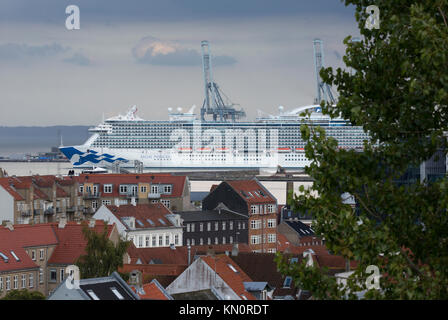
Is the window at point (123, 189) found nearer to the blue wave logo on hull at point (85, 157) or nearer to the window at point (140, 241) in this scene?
the window at point (140, 241)

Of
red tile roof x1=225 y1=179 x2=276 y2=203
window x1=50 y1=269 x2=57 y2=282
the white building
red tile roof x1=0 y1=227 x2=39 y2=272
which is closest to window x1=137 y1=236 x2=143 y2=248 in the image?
the white building

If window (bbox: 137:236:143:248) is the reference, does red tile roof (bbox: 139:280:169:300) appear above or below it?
above

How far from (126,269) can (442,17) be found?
27.7 meters

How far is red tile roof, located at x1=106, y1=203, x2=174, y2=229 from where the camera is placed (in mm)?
56981

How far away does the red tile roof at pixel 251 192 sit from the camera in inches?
2699

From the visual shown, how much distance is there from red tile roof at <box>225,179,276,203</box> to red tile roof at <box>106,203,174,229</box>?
8946mm

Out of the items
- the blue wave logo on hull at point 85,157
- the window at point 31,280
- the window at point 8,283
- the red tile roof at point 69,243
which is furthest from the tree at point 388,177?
the blue wave logo on hull at point 85,157

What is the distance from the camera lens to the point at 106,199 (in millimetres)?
68312

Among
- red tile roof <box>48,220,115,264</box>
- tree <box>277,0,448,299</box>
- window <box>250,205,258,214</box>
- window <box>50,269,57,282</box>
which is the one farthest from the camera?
window <box>250,205,258,214</box>

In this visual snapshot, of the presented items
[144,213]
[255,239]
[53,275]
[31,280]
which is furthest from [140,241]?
[31,280]

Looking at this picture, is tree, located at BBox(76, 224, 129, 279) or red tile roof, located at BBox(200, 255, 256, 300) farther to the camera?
tree, located at BBox(76, 224, 129, 279)

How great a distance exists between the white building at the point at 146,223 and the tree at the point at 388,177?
4389 centimetres

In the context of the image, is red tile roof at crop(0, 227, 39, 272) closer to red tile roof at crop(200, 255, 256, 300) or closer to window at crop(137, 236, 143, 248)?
red tile roof at crop(200, 255, 256, 300)
